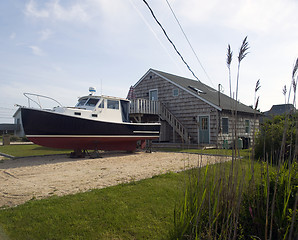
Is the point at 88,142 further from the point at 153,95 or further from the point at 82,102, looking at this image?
the point at 153,95

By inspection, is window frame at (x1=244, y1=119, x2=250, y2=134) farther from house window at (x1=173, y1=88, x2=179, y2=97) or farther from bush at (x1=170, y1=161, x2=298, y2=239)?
bush at (x1=170, y1=161, x2=298, y2=239)

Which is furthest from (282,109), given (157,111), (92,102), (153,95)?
(92,102)

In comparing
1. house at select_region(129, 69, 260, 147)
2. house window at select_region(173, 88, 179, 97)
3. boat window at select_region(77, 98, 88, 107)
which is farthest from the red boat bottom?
house window at select_region(173, 88, 179, 97)

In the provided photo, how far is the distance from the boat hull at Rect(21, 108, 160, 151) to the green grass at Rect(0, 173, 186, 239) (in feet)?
17.9

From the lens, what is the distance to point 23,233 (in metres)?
2.88

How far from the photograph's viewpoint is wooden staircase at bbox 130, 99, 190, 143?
635 inches

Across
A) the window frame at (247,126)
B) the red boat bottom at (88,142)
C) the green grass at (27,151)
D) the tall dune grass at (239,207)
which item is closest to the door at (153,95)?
the red boat bottom at (88,142)

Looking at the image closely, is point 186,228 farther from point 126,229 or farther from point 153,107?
point 153,107

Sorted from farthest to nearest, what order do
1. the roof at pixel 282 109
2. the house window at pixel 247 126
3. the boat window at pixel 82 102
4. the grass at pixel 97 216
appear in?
the house window at pixel 247 126
the boat window at pixel 82 102
the grass at pixel 97 216
the roof at pixel 282 109

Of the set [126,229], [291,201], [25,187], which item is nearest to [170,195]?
[126,229]

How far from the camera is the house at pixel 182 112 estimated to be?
15430 mm

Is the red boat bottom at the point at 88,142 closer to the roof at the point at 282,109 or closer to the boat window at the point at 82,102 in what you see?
the boat window at the point at 82,102

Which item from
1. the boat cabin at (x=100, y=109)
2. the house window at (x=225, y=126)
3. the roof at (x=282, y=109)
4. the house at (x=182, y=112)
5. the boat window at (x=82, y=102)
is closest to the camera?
the roof at (x=282, y=109)

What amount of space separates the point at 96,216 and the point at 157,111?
1421 centimetres
